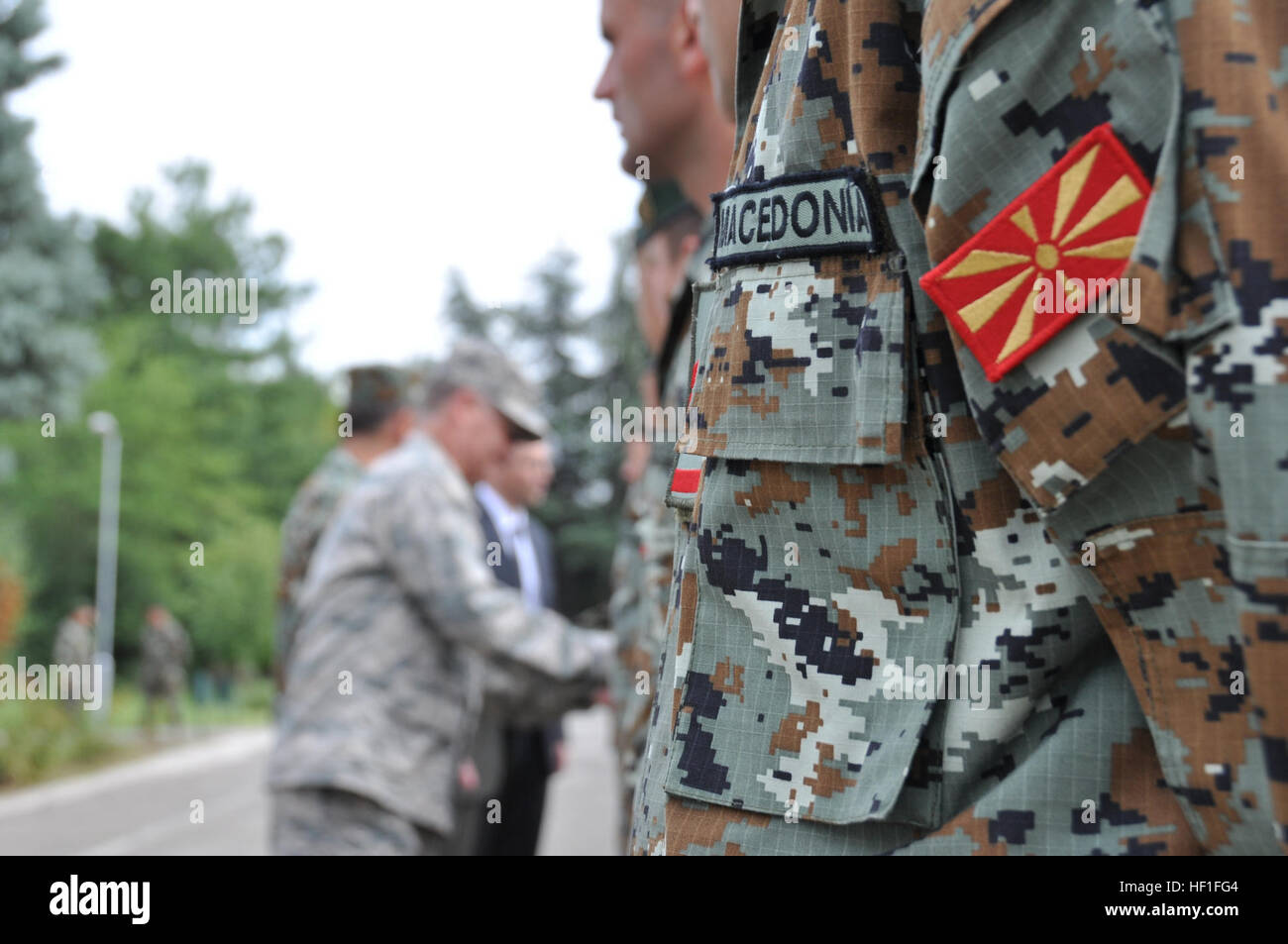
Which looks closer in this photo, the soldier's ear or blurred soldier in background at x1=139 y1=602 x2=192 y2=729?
the soldier's ear

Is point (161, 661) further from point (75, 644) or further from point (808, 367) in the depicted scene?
point (808, 367)

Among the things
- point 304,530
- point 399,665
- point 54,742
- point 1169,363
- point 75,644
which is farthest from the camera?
point 75,644

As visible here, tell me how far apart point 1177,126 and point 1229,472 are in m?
0.26

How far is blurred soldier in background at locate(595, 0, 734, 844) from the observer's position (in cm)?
257

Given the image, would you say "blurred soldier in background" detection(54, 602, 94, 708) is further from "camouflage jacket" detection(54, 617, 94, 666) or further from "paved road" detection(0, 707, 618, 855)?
"paved road" detection(0, 707, 618, 855)

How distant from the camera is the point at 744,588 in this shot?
1255 millimetres

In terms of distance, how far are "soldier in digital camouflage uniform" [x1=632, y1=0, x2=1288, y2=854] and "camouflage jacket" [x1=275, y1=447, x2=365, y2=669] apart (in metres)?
4.83

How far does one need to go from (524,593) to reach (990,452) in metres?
4.47

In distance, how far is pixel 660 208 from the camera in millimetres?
3553

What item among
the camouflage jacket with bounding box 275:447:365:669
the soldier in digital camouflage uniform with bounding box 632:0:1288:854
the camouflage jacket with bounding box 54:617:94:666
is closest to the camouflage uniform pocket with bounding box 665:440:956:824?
the soldier in digital camouflage uniform with bounding box 632:0:1288:854

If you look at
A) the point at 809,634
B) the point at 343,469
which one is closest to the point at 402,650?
the point at 343,469

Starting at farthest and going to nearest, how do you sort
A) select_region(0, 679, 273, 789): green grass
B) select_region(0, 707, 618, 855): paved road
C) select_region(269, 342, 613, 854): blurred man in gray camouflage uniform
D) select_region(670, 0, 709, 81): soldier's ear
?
select_region(0, 679, 273, 789): green grass
select_region(0, 707, 618, 855): paved road
select_region(269, 342, 613, 854): blurred man in gray camouflage uniform
select_region(670, 0, 709, 81): soldier's ear

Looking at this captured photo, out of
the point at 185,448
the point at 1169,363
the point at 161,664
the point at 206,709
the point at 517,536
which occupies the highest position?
the point at 185,448
